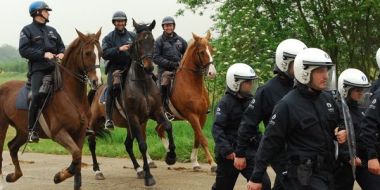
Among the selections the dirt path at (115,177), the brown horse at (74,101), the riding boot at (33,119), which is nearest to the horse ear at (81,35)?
the brown horse at (74,101)

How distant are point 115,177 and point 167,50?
2.96m

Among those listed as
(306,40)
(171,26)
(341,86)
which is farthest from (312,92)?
(306,40)

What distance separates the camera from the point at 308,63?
5.48 metres

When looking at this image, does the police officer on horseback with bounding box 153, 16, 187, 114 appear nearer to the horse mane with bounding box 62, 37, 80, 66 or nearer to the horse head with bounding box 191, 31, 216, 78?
the horse head with bounding box 191, 31, 216, 78

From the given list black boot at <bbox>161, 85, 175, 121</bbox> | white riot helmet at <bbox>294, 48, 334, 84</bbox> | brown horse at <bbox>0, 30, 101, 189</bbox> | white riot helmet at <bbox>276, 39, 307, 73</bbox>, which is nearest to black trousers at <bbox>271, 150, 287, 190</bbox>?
white riot helmet at <bbox>294, 48, 334, 84</bbox>

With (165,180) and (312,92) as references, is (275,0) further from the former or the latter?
(312,92)

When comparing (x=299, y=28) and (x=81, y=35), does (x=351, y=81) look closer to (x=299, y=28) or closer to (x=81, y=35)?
(x=81, y=35)

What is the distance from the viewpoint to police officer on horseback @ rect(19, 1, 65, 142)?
9859 millimetres

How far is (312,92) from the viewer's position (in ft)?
18.1

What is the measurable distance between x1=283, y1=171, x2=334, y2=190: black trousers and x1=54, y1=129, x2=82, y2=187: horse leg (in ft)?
14.7

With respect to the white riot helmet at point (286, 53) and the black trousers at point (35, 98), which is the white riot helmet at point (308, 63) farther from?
the black trousers at point (35, 98)

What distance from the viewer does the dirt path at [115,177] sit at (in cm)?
1068

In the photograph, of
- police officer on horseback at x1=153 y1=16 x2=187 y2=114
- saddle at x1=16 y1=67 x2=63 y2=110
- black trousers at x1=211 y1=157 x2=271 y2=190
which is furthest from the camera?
police officer on horseback at x1=153 y1=16 x2=187 y2=114

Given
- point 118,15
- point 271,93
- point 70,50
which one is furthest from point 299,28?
point 271,93
